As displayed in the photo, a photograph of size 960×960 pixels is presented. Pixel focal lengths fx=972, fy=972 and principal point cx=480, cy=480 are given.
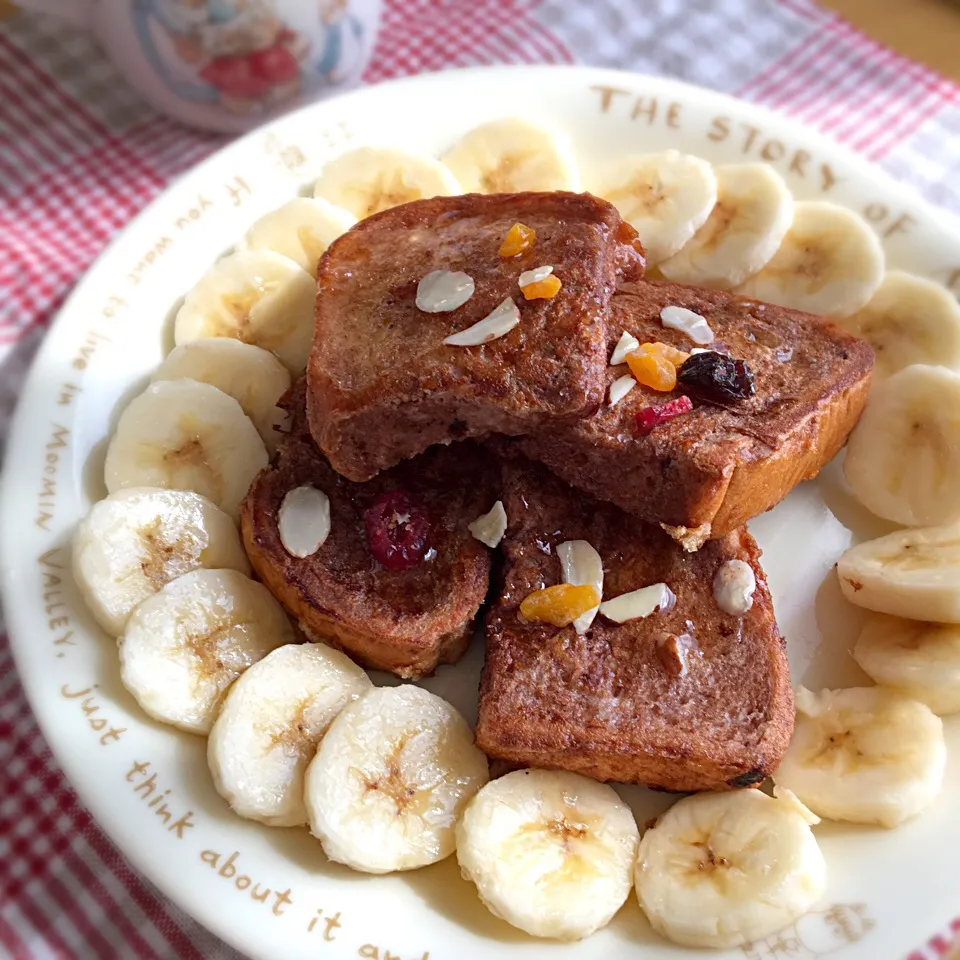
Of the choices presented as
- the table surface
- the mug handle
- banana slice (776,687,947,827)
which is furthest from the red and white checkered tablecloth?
banana slice (776,687,947,827)

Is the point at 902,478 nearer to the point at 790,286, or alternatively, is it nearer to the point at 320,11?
the point at 790,286

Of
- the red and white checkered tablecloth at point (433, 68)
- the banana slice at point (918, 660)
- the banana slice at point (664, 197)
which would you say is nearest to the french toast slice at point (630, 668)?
the banana slice at point (918, 660)

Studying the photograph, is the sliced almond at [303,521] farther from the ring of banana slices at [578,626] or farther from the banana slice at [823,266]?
the banana slice at [823,266]

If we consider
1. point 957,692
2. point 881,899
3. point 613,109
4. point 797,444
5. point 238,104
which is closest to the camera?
point 881,899

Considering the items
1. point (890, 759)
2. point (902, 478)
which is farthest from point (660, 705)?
point (902, 478)

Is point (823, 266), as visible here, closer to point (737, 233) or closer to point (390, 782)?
point (737, 233)

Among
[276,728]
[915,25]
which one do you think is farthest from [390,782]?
[915,25]

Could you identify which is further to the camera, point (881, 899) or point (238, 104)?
point (238, 104)
